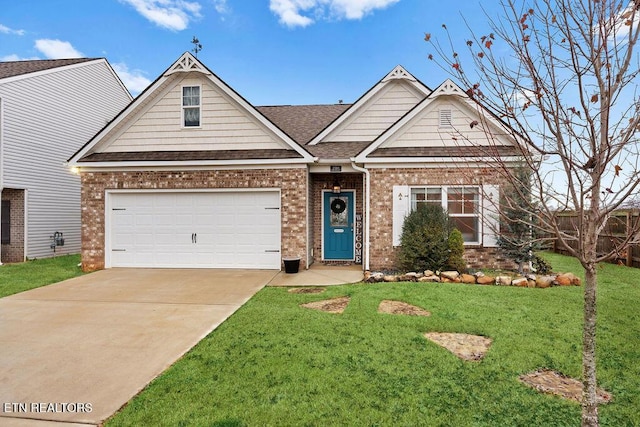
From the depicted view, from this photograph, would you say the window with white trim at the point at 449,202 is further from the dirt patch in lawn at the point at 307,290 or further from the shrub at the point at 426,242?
the dirt patch in lawn at the point at 307,290

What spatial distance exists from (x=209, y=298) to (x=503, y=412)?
5.51 metres

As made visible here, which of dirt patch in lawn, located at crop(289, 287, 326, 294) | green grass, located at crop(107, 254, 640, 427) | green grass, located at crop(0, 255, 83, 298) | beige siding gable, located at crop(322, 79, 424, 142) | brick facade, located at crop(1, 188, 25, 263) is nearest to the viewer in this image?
green grass, located at crop(107, 254, 640, 427)

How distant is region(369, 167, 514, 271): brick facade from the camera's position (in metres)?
9.94

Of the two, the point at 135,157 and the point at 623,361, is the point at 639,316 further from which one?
the point at 135,157

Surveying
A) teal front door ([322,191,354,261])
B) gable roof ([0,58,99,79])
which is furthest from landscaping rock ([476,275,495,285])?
gable roof ([0,58,99,79])

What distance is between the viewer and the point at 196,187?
10.5 meters

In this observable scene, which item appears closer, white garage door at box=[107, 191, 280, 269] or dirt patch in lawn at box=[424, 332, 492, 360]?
dirt patch in lawn at box=[424, 332, 492, 360]

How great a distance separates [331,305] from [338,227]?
17.1 feet

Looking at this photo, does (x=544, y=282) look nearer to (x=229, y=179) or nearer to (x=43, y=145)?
(x=229, y=179)

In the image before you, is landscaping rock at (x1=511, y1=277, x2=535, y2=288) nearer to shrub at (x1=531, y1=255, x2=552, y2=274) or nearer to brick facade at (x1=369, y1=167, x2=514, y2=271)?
shrub at (x1=531, y1=255, x2=552, y2=274)

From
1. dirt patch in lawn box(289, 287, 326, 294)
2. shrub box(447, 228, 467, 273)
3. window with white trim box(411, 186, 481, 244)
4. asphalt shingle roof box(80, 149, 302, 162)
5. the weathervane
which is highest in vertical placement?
the weathervane

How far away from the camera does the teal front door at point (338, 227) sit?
11.6m

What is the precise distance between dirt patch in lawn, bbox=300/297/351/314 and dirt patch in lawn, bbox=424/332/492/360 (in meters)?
1.72

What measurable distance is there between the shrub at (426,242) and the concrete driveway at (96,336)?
380 cm
